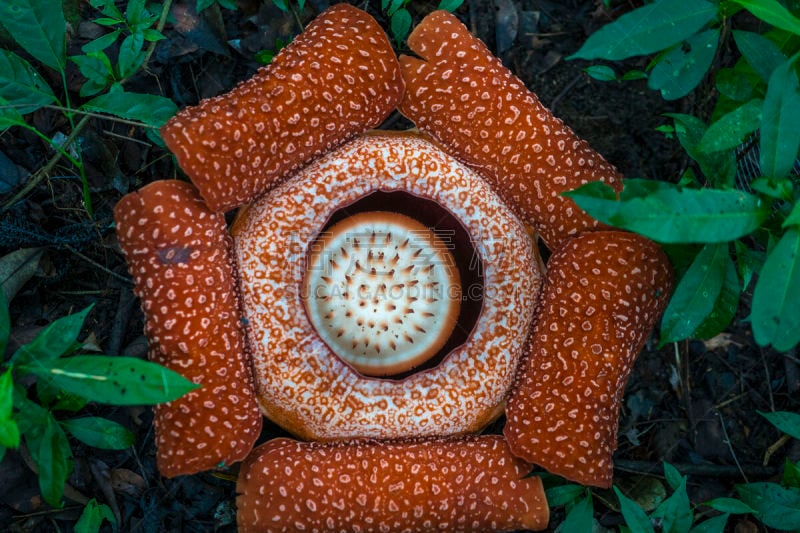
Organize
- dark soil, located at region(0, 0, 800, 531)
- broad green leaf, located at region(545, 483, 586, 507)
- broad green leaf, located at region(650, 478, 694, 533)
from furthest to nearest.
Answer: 1. dark soil, located at region(0, 0, 800, 531)
2. broad green leaf, located at region(545, 483, 586, 507)
3. broad green leaf, located at region(650, 478, 694, 533)

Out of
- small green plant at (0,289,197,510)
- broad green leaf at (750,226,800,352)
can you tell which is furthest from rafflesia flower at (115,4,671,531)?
broad green leaf at (750,226,800,352)

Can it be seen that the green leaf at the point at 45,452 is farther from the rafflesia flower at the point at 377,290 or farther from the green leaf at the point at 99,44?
the green leaf at the point at 99,44

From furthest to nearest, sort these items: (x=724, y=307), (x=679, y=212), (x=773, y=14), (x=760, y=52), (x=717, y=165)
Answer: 1. (x=724, y=307)
2. (x=717, y=165)
3. (x=760, y=52)
4. (x=773, y=14)
5. (x=679, y=212)

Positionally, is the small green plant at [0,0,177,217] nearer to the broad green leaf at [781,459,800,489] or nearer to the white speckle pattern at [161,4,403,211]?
the white speckle pattern at [161,4,403,211]

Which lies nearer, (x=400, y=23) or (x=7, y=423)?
(x=7, y=423)

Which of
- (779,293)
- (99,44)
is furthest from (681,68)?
(99,44)

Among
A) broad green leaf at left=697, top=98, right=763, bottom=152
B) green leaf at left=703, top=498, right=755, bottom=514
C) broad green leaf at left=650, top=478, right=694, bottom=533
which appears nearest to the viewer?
broad green leaf at left=697, top=98, right=763, bottom=152

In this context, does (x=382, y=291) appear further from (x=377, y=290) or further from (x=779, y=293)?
(x=779, y=293)

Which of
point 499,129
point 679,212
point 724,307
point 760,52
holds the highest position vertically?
point 760,52
